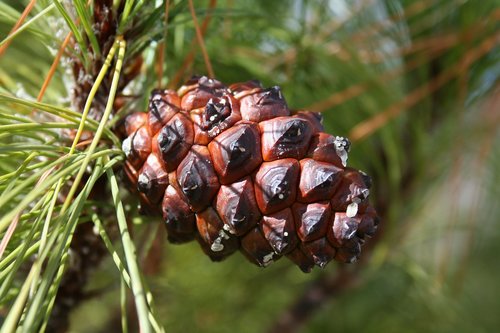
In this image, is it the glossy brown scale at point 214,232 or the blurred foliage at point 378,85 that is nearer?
the glossy brown scale at point 214,232

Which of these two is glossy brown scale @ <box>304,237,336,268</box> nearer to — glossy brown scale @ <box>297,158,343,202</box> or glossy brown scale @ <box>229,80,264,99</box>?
glossy brown scale @ <box>297,158,343,202</box>

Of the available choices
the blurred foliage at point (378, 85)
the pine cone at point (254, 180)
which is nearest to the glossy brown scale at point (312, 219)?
the pine cone at point (254, 180)

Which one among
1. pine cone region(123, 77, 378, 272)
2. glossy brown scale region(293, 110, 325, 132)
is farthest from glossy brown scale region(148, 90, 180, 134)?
glossy brown scale region(293, 110, 325, 132)

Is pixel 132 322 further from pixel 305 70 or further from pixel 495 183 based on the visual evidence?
pixel 495 183

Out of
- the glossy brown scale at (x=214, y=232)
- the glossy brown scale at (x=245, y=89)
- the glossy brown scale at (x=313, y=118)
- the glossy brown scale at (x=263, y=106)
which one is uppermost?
the glossy brown scale at (x=245, y=89)

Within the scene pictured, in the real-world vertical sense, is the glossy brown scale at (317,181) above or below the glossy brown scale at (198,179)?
below

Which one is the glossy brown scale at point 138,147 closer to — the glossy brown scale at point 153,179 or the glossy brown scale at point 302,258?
the glossy brown scale at point 153,179

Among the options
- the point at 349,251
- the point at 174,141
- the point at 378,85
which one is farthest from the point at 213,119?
the point at 378,85
